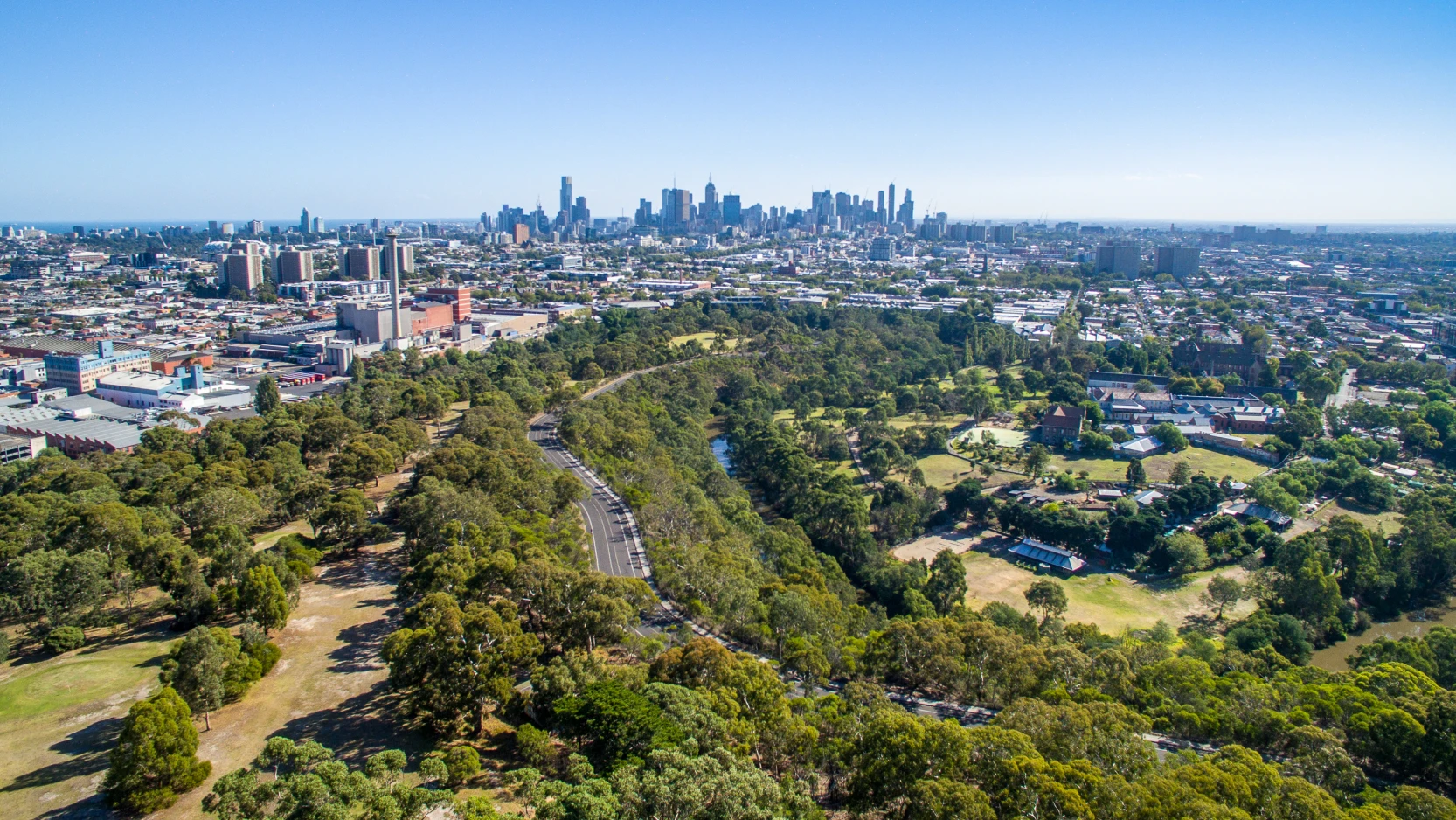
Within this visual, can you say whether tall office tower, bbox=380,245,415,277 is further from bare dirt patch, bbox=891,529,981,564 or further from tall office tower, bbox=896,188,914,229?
tall office tower, bbox=896,188,914,229

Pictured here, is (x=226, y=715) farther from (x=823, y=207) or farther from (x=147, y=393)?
(x=823, y=207)

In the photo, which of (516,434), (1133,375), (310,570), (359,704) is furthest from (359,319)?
(1133,375)

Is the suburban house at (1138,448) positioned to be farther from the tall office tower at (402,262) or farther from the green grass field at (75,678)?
the tall office tower at (402,262)

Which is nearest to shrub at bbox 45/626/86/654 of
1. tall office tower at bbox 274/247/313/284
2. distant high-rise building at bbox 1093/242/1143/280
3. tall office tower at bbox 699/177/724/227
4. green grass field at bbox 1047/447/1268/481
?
green grass field at bbox 1047/447/1268/481

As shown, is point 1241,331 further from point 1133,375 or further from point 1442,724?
point 1442,724

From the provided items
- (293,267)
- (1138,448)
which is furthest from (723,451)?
(293,267)

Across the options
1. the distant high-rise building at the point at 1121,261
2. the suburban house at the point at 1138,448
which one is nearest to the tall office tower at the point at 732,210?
the distant high-rise building at the point at 1121,261
